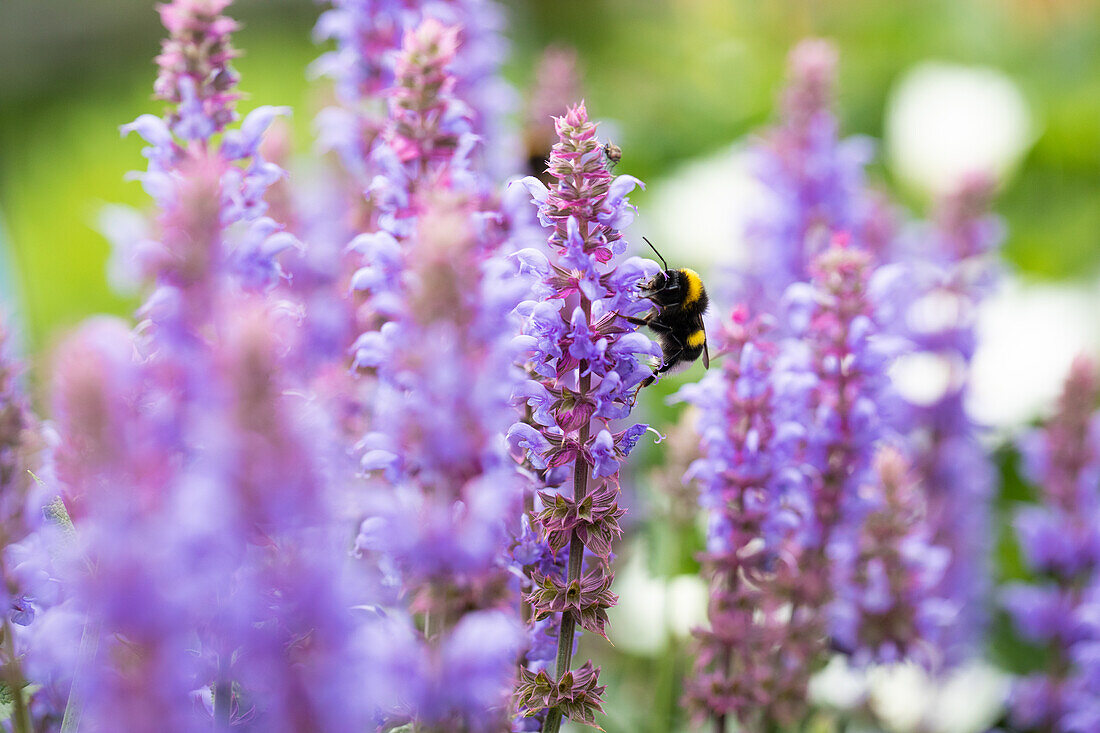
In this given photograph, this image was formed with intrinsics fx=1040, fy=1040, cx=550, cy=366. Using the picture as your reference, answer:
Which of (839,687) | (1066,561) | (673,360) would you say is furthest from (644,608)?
(673,360)

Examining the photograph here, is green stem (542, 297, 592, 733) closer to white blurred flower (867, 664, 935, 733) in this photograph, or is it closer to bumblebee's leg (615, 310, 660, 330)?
bumblebee's leg (615, 310, 660, 330)

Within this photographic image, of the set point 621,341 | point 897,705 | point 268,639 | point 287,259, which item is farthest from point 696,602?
point 268,639

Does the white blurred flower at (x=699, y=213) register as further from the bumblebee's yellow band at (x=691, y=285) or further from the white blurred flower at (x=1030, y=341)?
the bumblebee's yellow band at (x=691, y=285)

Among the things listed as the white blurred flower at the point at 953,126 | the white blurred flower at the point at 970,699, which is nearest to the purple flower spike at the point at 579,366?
the white blurred flower at the point at 970,699

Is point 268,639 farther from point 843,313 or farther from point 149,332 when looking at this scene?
point 843,313

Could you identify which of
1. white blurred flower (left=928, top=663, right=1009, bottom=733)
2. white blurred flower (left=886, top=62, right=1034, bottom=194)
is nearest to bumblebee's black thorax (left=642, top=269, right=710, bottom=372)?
white blurred flower (left=928, top=663, right=1009, bottom=733)

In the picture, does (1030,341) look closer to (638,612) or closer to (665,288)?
(638,612)
